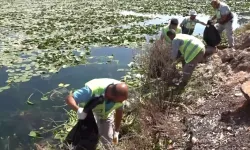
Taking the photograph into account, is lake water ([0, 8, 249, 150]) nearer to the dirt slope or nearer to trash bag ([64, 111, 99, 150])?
trash bag ([64, 111, 99, 150])

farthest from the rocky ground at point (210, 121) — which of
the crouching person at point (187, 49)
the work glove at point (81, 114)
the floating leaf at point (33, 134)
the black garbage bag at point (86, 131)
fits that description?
the floating leaf at point (33, 134)

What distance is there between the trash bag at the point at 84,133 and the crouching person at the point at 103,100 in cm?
16

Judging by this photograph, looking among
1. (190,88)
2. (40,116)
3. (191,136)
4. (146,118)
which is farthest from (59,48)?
(191,136)

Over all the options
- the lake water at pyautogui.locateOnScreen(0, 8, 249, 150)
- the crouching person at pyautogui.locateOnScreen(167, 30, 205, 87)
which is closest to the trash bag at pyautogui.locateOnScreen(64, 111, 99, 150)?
the lake water at pyautogui.locateOnScreen(0, 8, 249, 150)

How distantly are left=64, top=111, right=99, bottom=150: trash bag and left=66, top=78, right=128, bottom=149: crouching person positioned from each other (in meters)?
0.16

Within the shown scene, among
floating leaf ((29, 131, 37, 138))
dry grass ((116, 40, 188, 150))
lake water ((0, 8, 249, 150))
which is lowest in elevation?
lake water ((0, 8, 249, 150))

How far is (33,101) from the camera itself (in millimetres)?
7695

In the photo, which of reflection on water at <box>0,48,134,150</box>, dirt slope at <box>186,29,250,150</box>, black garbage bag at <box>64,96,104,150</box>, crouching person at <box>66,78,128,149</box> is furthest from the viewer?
reflection on water at <box>0,48,134,150</box>

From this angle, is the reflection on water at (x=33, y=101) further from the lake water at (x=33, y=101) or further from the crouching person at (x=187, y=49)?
the crouching person at (x=187, y=49)

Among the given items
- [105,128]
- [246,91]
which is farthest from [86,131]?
[246,91]

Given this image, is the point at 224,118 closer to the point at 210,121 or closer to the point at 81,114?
the point at 210,121

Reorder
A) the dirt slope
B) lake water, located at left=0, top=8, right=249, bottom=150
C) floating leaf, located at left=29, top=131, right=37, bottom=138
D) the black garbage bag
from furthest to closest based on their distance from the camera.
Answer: lake water, located at left=0, top=8, right=249, bottom=150 → floating leaf, located at left=29, top=131, right=37, bottom=138 → the dirt slope → the black garbage bag

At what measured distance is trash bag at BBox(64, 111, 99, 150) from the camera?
4695mm

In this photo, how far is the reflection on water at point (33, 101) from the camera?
256 inches
